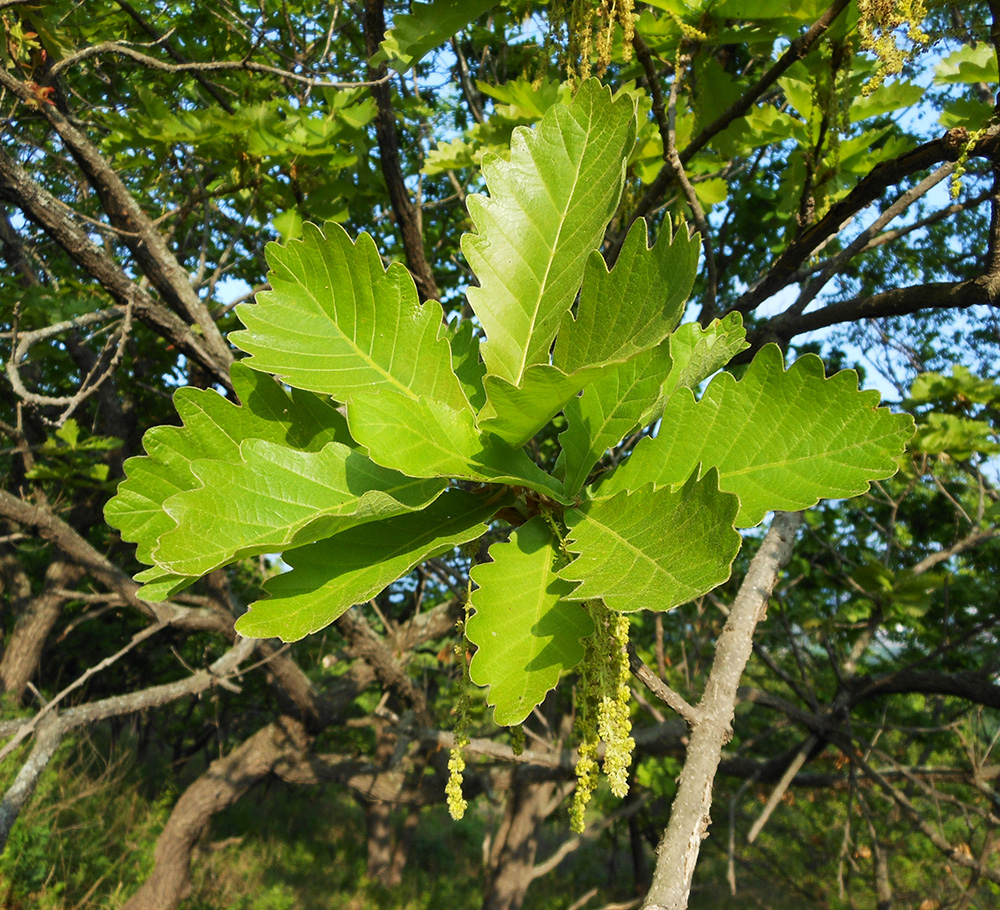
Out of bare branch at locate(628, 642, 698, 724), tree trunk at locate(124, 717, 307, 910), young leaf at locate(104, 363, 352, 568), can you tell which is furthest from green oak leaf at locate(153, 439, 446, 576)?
tree trunk at locate(124, 717, 307, 910)

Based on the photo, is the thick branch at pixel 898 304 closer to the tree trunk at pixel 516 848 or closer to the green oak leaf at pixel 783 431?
the green oak leaf at pixel 783 431

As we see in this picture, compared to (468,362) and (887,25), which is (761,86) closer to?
(887,25)

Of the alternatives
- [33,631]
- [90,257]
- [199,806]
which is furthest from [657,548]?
[33,631]

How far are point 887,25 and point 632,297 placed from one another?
107 cm

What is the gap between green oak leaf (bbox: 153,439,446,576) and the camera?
72cm

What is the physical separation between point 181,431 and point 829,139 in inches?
64.7

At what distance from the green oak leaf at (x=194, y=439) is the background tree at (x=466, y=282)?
436 millimetres

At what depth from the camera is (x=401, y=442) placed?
0.77 metres

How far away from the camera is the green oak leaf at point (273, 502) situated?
72 centimetres

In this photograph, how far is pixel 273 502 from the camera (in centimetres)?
78

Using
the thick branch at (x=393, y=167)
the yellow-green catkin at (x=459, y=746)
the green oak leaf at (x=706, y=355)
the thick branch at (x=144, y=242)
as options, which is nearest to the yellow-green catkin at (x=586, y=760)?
the yellow-green catkin at (x=459, y=746)

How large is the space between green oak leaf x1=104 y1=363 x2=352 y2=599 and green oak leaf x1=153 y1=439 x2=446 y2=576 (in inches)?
6.3

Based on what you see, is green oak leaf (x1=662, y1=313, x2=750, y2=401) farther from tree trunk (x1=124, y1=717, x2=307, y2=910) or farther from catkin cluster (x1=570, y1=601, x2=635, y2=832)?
tree trunk (x1=124, y1=717, x2=307, y2=910)

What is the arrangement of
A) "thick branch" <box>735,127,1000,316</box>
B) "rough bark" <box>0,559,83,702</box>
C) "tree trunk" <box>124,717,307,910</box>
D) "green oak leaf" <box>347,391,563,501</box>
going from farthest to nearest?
1. "rough bark" <box>0,559,83,702</box>
2. "tree trunk" <box>124,717,307,910</box>
3. "thick branch" <box>735,127,1000,316</box>
4. "green oak leaf" <box>347,391,563,501</box>
